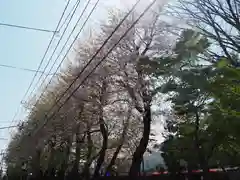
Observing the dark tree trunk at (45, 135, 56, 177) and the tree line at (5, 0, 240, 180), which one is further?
the dark tree trunk at (45, 135, 56, 177)

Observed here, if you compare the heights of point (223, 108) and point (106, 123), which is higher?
point (106, 123)

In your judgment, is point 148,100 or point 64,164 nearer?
point 148,100

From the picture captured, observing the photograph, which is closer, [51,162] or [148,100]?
[148,100]

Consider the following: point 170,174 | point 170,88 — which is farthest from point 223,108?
point 170,174

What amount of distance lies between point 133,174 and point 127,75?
18.2 ft

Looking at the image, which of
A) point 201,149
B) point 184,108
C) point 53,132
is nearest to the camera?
point 184,108

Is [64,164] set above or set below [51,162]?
below

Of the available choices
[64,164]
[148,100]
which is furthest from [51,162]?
[148,100]

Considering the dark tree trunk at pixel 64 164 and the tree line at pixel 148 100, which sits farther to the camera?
the dark tree trunk at pixel 64 164

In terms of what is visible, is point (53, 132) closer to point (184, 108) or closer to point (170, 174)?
point (170, 174)

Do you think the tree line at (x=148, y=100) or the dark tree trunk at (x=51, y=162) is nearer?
the tree line at (x=148, y=100)

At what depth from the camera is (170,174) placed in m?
23.4

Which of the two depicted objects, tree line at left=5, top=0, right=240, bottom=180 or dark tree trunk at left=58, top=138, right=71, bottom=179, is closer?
tree line at left=5, top=0, right=240, bottom=180

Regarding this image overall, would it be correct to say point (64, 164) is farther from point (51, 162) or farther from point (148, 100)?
point (148, 100)
